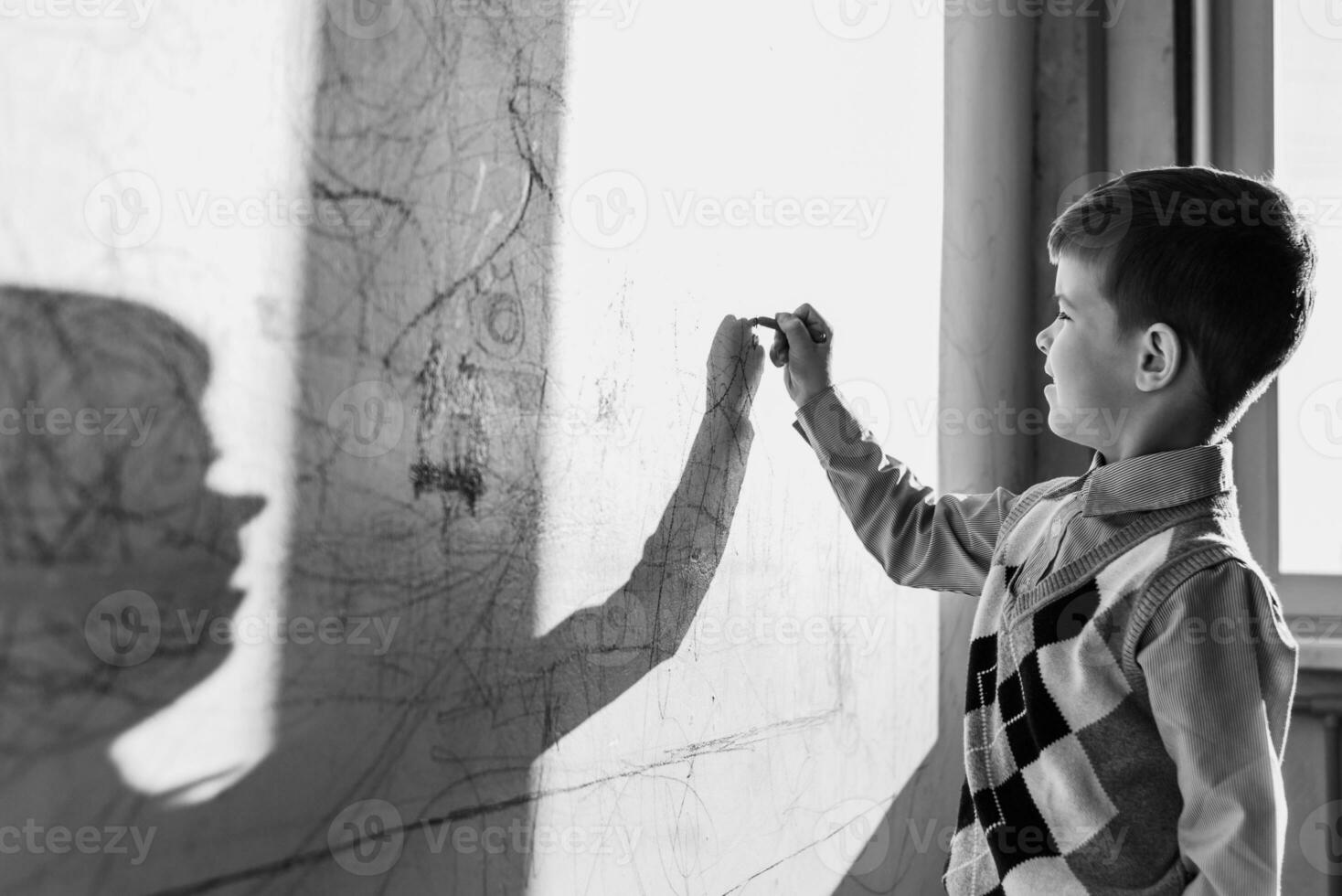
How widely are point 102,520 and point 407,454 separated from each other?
227mm

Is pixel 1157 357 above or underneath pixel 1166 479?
above

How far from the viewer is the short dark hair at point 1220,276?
1.06m

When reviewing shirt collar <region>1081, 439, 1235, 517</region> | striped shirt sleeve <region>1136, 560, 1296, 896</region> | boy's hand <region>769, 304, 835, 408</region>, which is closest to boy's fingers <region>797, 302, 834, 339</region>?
boy's hand <region>769, 304, 835, 408</region>

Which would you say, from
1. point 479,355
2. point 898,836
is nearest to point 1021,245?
point 898,836

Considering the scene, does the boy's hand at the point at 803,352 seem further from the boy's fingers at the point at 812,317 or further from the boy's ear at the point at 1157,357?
the boy's ear at the point at 1157,357

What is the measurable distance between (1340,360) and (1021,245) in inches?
24.1

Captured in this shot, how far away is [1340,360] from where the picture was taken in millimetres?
2287

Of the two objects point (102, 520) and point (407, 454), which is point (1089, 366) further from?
point (102, 520)

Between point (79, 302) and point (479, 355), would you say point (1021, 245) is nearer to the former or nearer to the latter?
point (479, 355)

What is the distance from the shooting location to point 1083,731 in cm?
100

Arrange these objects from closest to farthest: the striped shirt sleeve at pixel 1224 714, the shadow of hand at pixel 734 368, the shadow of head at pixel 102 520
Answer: the shadow of head at pixel 102 520 < the striped shirt sleeve at pixel 1224 714 < the shadow of hand at pixel 734 368

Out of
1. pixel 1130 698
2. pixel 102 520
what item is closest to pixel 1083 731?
pixel 1130 698

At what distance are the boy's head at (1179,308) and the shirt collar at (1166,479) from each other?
0.12ft

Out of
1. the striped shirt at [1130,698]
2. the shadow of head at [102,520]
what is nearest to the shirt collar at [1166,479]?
the striped shirt at [1130,698]
